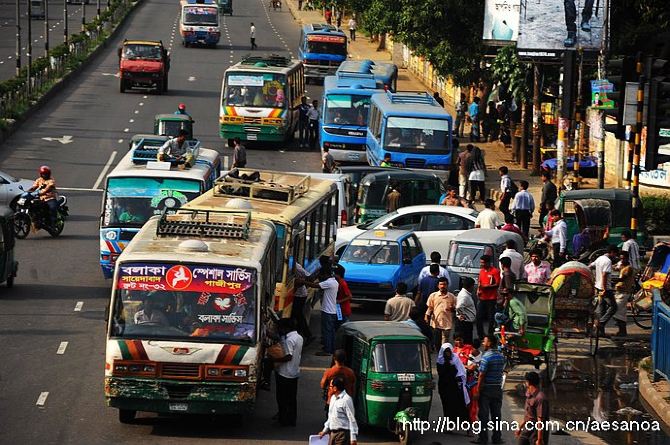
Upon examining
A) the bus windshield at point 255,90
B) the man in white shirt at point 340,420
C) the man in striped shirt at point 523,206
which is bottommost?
the man in striped shirt at point 523,206

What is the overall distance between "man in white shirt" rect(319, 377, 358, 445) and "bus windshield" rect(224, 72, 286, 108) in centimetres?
3267

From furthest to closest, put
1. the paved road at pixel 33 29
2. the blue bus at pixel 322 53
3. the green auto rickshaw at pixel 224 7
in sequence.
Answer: the green auto rickshaw at pixel 224 7, the paved road at pixel 33 29, the blue bus at pixel 322 53

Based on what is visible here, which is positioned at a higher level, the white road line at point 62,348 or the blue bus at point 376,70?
the blue bus at point 376,70

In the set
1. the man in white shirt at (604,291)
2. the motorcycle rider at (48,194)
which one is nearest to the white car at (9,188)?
the motorcycle rider at (48,194)

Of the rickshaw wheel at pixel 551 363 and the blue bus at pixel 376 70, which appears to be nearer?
the rickshaw wheel at pixel 551 363

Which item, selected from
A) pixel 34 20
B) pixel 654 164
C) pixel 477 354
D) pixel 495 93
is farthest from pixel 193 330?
pixel 34 20

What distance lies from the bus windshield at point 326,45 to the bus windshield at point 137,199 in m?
45.1

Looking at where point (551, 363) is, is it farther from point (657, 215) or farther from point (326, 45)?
point (326, 45)

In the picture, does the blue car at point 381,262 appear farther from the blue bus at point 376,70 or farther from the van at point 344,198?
the blue bus at point 376,70

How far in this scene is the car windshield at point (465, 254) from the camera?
27.6 m

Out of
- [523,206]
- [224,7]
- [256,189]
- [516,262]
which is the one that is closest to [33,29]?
[224,7]

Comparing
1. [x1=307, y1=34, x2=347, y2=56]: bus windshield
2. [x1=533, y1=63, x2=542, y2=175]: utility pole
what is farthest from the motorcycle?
[x1=307, y1=34, x2=347, y2=56]: bus windshield

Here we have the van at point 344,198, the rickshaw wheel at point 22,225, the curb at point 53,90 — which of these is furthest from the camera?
the curb at point 53,90

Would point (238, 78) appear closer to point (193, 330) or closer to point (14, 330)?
point (14, 330)
